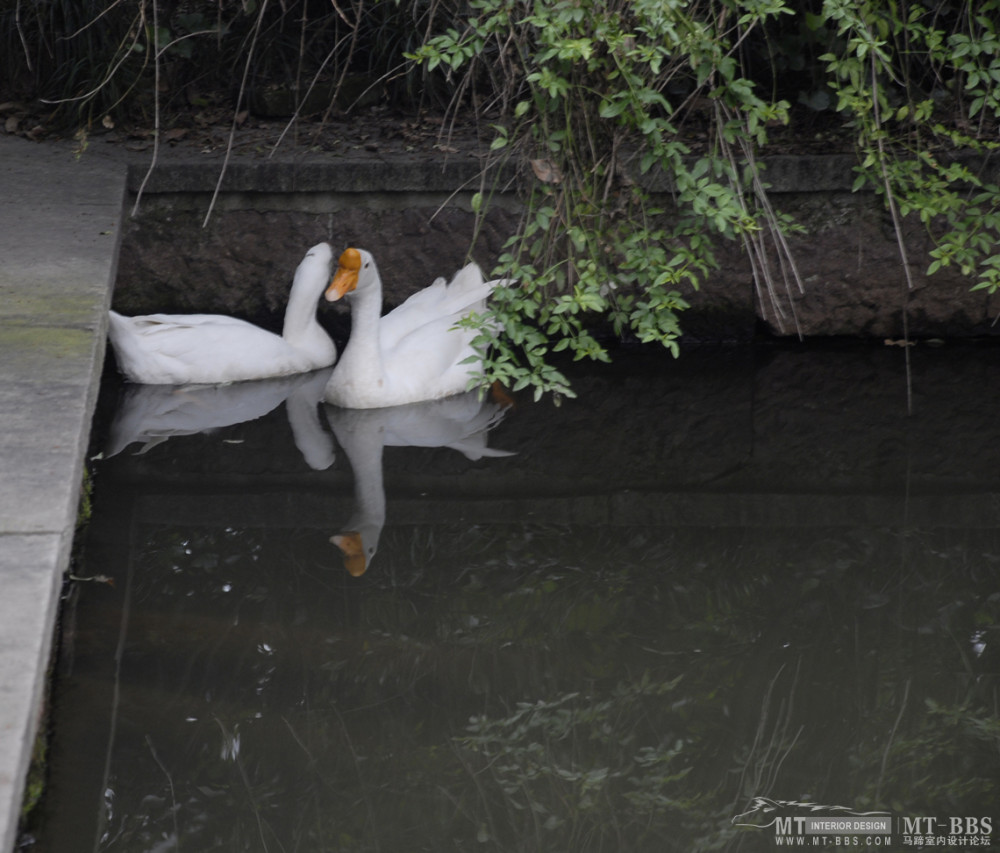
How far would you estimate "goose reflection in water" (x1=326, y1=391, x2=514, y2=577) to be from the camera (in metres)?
3.68

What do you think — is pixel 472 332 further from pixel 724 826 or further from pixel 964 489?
pixel 724 826

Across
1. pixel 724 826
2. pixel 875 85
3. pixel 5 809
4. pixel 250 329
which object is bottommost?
pixel 250 329

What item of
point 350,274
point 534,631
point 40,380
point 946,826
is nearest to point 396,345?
point 350,274

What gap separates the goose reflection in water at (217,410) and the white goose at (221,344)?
0.06 meters

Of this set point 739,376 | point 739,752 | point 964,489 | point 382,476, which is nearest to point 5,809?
point 739,752

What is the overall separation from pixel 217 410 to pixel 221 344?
1.15ft

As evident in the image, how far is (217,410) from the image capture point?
15.0 ft

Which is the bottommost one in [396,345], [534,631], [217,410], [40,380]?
[217,410]

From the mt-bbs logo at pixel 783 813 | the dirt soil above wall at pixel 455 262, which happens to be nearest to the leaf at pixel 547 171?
the dirt soil above wall at pixel 455 262

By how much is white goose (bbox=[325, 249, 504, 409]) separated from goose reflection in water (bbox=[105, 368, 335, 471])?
218mm

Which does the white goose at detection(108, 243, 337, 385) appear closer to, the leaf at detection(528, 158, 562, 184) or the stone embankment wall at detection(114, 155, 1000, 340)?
the stone embankment wall at detection(114, 155, 1000, 340)

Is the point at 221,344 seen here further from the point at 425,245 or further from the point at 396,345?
the point at 425,245

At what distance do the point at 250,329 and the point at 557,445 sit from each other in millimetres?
1502

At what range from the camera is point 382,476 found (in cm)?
398
